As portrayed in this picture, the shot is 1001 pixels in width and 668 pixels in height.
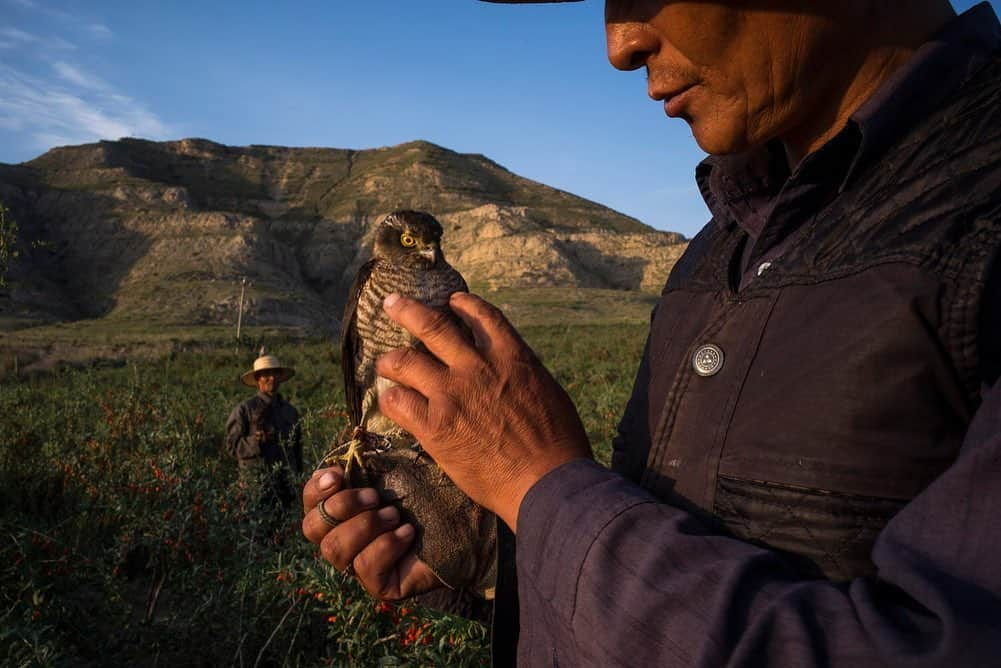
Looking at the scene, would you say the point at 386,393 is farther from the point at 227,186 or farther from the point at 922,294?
the point at 227,186

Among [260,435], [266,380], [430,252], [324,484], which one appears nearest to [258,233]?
[266,380]

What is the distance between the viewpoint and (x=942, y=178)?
3.72 ft

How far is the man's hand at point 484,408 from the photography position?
53.4 inches

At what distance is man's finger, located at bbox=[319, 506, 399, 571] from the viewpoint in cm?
196

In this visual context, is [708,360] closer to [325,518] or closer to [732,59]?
[732,59]

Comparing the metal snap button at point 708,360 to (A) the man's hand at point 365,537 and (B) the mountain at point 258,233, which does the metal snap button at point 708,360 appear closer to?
(A) the man's hand at point 365,537

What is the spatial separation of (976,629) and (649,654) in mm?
409

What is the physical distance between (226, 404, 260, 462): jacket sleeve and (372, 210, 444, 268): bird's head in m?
6.56

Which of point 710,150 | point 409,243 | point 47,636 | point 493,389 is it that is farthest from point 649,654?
point 47,636

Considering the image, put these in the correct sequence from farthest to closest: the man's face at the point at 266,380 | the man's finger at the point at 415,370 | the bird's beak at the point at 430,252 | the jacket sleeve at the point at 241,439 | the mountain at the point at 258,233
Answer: the mountain at the point at 258,233 → the man's face at the point at 266,380 → the jacket sleeve at the point at 241,439 → the bird's beak at the point at 430,252 → the man's finger at the point at 415,370

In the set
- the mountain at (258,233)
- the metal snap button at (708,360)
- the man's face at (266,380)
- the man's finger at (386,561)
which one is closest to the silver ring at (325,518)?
the man's finger at (386,561)

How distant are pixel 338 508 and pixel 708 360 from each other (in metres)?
1.17

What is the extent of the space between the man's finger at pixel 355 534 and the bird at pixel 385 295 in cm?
66

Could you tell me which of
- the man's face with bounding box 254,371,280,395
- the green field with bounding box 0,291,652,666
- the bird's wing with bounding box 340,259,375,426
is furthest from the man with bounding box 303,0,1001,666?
the man's face with bounding box 254,371,280,395
